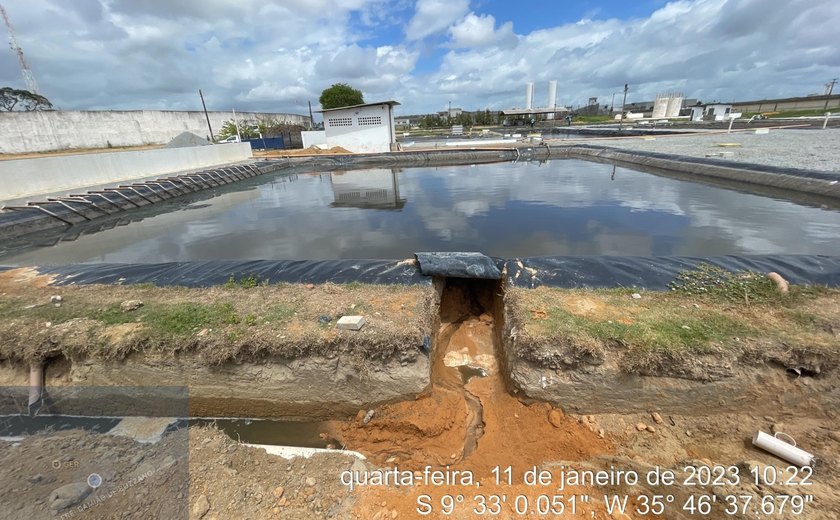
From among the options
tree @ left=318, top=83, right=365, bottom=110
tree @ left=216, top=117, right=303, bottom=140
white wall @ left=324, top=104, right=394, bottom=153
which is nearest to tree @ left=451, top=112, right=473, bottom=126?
tree @ left=318, top=83, right=365, bottom=110

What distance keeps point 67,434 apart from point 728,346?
18.1 ft

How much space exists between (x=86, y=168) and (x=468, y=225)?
43.9ft

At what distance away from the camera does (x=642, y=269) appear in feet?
12.9

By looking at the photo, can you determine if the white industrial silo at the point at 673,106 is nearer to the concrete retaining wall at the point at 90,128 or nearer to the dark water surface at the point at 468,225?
the dark water surface at the point at 468,225

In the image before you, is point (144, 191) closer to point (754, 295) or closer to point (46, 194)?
point (46, 194)

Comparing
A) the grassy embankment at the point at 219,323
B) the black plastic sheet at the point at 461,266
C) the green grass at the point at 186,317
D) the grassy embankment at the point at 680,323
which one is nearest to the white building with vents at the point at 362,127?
the black plastic sheet at the point at 461,266

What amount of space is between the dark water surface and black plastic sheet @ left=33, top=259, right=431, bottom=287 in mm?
1188

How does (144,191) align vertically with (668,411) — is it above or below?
above

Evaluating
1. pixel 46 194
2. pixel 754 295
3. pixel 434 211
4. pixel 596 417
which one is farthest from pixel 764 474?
pixel 46 194

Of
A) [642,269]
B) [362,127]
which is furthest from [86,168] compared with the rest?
[642,269]

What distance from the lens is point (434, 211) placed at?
325 inches

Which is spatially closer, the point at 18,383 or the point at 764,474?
the point at 764,474

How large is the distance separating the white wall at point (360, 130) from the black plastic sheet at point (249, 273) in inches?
717

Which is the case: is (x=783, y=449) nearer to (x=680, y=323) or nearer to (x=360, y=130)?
(x=680, y=323)
